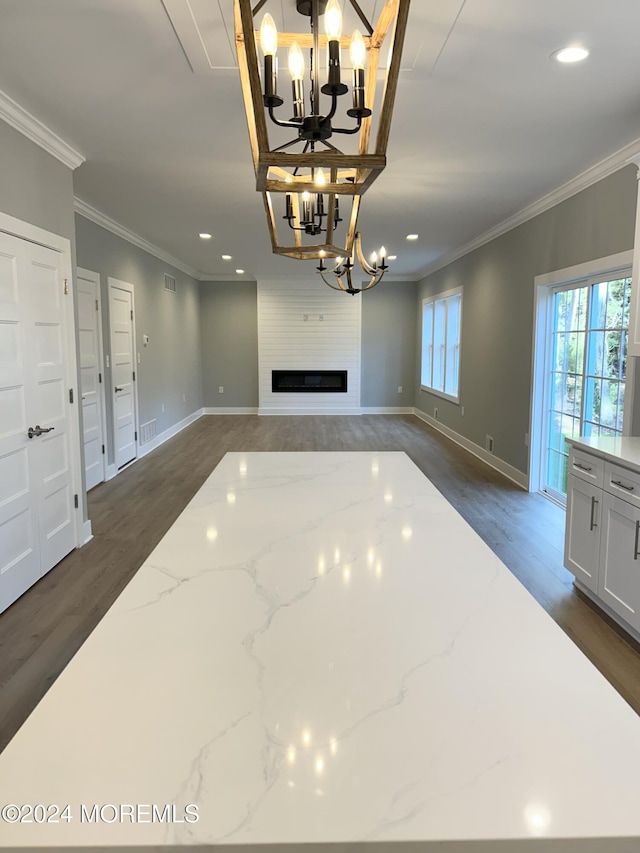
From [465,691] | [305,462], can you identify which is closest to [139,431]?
[305,462]

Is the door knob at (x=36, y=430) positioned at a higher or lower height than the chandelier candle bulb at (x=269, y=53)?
lower

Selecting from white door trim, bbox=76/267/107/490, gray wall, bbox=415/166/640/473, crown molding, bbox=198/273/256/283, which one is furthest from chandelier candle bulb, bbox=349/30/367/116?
crown molding, bbox=198/273/256/283

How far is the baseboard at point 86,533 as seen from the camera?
394 cm

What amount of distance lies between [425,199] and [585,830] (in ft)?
16.2

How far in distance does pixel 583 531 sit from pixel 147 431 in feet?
18.0

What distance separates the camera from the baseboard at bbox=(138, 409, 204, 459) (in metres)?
6.97

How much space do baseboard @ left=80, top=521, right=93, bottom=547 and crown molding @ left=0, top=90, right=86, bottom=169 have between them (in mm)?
2432

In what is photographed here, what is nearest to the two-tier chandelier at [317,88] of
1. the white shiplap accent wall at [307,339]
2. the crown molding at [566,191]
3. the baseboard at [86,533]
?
the crown molding at [566,191]

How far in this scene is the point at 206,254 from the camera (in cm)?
783

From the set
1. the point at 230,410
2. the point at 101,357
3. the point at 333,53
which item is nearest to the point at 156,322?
the point at 101,357

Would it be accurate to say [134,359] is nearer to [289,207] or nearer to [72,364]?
[72,364]

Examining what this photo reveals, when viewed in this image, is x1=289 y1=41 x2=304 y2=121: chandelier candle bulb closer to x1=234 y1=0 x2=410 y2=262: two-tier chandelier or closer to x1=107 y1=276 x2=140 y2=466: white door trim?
x1=234 y1=0 x2=410 y2=262: two-tier chandelier

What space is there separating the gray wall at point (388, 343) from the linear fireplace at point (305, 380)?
22.4 inches

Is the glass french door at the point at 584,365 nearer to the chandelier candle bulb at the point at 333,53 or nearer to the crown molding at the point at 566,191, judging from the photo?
the crown molding at the point at 566,191
